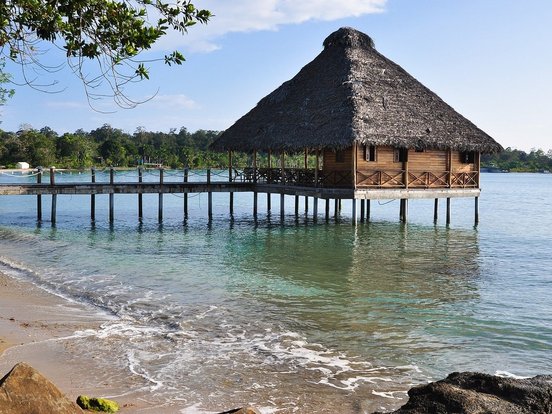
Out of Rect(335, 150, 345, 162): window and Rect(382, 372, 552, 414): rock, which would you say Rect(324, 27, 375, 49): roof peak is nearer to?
Rect(335, 150, 345, 162): window

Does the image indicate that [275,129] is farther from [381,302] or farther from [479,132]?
[381,302]

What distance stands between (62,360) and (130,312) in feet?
9.65

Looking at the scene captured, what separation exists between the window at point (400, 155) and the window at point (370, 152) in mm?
925

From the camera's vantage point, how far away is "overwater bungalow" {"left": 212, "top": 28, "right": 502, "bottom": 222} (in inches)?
840

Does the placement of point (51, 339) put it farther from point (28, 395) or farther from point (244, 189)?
point (244, 189)

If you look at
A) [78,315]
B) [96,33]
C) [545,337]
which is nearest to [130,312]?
[78,315]

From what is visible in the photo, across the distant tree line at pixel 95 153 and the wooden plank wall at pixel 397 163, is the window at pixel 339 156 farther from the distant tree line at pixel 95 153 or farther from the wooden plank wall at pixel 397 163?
the distant tree line at pixel 95 153

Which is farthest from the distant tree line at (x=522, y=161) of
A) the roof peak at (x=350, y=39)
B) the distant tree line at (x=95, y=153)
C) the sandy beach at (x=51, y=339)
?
the sandy beach at (x=51, y=339)

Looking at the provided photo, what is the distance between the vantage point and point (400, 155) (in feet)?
73.7

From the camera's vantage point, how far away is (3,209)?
3288 centimetres

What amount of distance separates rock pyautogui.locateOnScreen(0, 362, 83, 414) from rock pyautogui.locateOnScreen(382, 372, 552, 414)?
2.28 metres

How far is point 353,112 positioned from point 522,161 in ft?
400

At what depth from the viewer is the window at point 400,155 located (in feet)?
73.1

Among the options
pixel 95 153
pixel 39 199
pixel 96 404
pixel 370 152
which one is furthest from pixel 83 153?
pixel 96 404
